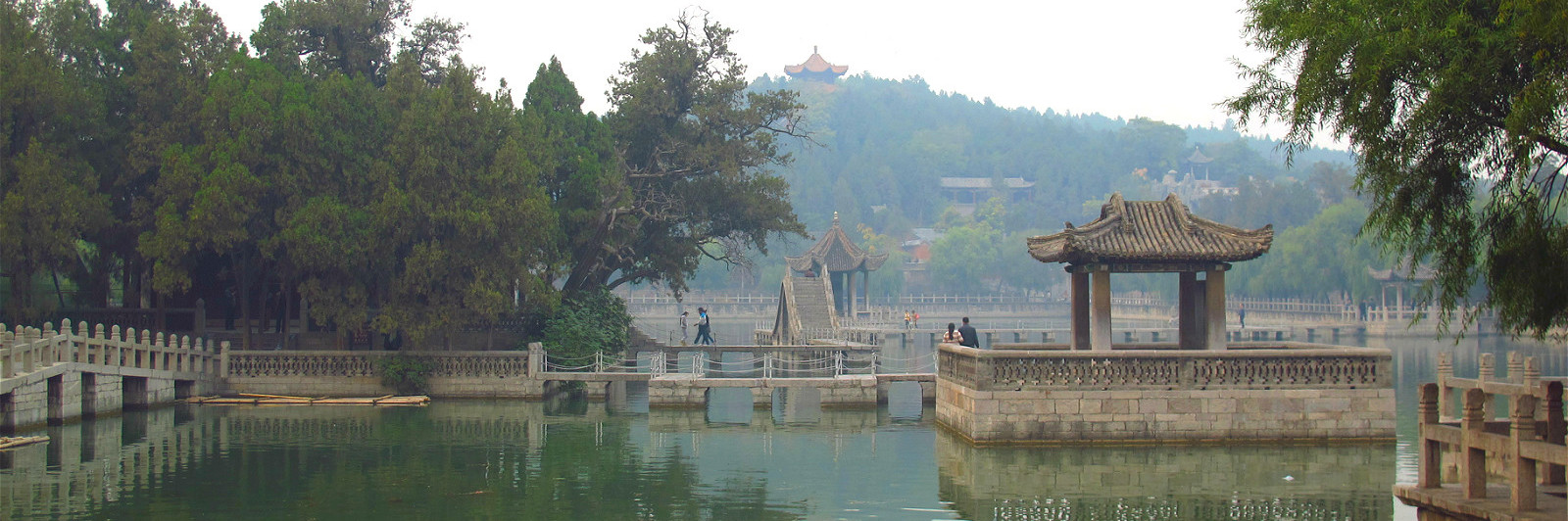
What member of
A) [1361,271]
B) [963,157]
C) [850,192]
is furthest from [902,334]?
[963,157]

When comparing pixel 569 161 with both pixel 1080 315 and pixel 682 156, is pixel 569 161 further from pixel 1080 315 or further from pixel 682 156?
pixel 1080 315

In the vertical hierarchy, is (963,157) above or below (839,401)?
above

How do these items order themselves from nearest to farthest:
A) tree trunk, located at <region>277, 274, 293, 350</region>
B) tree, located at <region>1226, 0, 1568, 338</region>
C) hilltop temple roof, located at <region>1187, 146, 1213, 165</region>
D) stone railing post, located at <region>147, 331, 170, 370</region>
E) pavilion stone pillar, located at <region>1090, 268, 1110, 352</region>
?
1. tree, located at <region>1226, 0, 1568, 338</region>
2. pavilion stone pillar, located at <region>1090, 268, 1110, 352</region>
3. stone railing post, located at <region>147, 331, 170, 370</region>
4. tree trunk, located at <region>277, 274, 293, 350</region>
5. hilltop temple roof, located at <region>1187, 146, 1213, 165</region>

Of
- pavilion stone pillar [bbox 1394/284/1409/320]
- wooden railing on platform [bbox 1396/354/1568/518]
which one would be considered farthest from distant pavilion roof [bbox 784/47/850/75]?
wooden railing on platform [bbox 1396/354/1568/518]

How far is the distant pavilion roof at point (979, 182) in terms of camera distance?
12375cm

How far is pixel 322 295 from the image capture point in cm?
2680

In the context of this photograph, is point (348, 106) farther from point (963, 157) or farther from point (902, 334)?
point (963, 157)

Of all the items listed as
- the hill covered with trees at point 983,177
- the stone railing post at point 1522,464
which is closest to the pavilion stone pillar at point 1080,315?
the stone railing post at point 1522,464

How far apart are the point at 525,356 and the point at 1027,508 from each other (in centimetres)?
1469

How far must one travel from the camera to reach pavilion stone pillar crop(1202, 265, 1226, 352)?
65.1ft

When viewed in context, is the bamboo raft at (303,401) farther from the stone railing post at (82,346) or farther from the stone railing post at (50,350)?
the stone railing post at (50,350)

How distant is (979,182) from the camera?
124 meters

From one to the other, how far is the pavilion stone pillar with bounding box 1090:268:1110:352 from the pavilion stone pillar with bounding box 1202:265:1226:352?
1.47 m

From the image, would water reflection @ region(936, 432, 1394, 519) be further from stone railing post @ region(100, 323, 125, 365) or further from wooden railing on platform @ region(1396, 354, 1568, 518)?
stone railing post @ region(100, 323, 125, 365)
